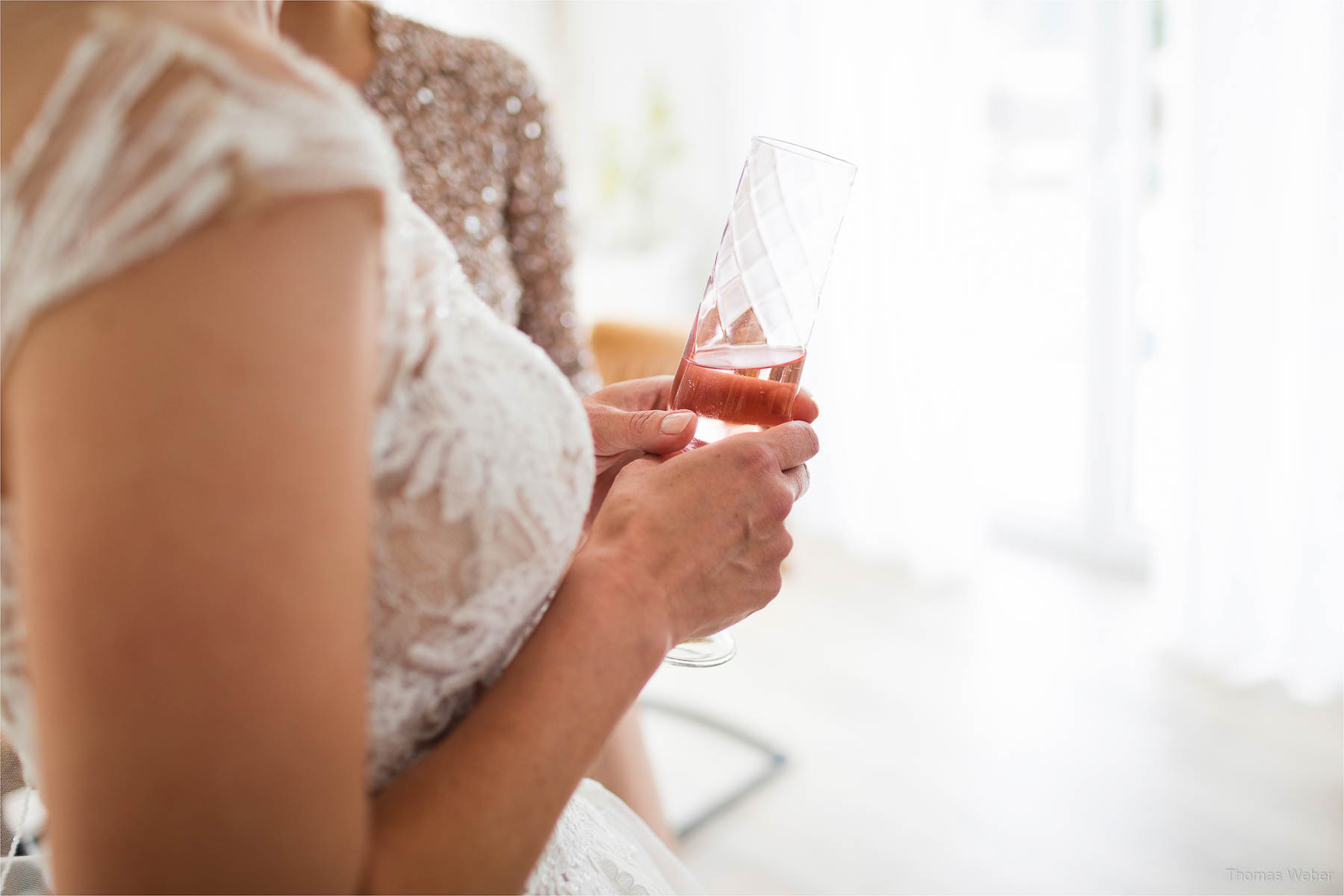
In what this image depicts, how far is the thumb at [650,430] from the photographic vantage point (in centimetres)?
74

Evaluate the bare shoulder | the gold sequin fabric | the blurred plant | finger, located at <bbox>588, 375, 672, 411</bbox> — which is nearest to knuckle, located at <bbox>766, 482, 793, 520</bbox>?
finger, located at <bbox>588, 375, 672, 411</bbox>

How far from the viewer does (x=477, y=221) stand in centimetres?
132

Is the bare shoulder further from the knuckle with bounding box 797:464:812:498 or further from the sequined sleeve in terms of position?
the sequined sleeve

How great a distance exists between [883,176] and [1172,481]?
1298 millimetres

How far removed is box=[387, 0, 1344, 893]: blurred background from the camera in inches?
75.4

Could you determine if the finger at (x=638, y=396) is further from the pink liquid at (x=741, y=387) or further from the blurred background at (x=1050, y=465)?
the blurred background at (x=1050, y=465)

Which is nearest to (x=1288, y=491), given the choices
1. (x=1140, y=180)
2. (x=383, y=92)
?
(x=1140, y=180)

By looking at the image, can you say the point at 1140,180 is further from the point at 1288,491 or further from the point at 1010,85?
the point at 1288,491

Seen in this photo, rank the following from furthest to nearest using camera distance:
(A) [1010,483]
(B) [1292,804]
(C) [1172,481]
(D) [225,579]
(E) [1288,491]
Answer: (A) [1010,483]
(C) [1172,481]
(E) [1288,491]
(B) [1292,804]
(D) [225,579]

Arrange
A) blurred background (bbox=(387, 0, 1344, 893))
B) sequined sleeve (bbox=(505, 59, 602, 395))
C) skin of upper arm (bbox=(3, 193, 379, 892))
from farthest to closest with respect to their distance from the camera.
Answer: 1. blurred background (bbox=(387, 0, 1344, 893))
2. sequined sleeve (bbox=(505, 59, 602, 395))
3. skin of upper arm (bbox=(3, 193, 379, 892))

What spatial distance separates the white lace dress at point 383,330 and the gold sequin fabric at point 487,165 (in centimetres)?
73

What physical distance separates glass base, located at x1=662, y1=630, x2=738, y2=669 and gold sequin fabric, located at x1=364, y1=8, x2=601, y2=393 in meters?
0.67

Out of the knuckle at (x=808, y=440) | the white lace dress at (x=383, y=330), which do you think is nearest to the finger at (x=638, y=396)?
the knuckle at (x=808, y=440)

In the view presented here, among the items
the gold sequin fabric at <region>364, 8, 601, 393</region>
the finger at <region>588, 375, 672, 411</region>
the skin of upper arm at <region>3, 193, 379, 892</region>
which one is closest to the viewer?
the skin of upper arm at <region>3, 193, 379, 892</region>
